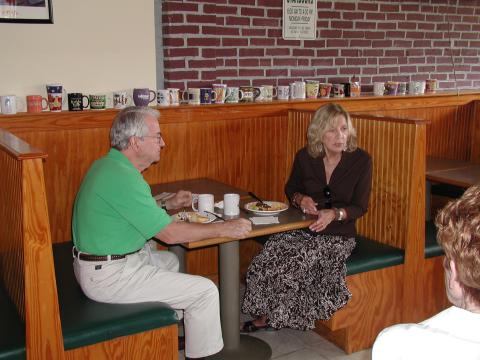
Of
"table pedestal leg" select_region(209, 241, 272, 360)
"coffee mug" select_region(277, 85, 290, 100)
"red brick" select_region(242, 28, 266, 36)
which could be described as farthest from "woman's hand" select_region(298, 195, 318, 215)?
"red brick" select_region(242, 28, 266, 36)

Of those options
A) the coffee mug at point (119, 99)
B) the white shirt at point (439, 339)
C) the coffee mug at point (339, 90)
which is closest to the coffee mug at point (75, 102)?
the coffee mug at point (119, 99)

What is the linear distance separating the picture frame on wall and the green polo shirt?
1.17m

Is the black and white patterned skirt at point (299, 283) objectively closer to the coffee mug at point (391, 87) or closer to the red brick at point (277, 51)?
the red brick at point (277, 51)

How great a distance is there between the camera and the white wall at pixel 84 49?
3160 millimetres

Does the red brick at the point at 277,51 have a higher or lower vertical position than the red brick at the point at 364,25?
Answer: lower

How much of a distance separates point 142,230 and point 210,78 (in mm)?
1671

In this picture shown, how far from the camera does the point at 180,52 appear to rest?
3641mm

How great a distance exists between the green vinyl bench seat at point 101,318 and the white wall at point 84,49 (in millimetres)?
1294

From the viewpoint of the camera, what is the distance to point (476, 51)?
510cm

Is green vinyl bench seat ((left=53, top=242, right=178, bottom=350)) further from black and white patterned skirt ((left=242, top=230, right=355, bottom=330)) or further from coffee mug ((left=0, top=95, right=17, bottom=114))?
coffee mug ((left=0, top=95, right=17, bottom=114))

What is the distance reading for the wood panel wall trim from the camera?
6.63 ft

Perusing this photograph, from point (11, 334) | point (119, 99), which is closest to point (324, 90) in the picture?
point (119, 99)

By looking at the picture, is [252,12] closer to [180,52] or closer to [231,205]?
[180,52]

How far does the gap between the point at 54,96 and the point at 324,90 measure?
1.86 metres
